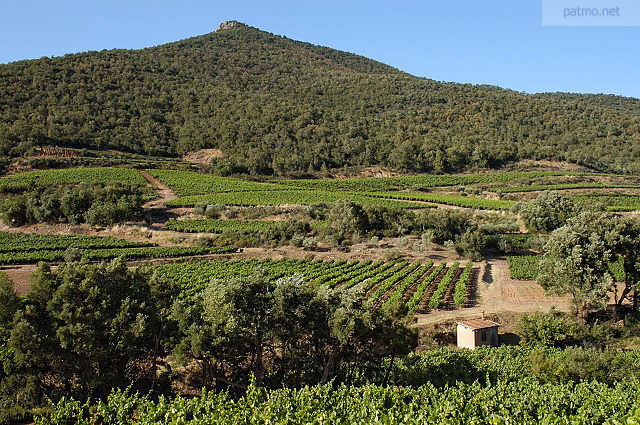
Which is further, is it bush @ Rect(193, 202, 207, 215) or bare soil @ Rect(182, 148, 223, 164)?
bare soil @ Rect(182, 148, 223, 164)

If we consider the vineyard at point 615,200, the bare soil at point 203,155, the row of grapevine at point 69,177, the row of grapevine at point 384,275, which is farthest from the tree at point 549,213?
the bare soil at point 203,155

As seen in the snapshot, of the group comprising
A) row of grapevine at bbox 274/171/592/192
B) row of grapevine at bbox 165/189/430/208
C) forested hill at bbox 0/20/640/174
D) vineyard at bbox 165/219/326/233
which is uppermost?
forested hill at bbox 0/20/640/174

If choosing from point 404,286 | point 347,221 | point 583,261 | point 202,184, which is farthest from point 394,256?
point 202,184

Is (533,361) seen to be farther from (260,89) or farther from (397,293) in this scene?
(260,89)

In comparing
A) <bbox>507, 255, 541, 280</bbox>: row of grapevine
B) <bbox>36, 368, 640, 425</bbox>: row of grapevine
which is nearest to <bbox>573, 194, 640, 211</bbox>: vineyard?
<bbox>507, 255, 541, 280</bbox>: row of grapevine

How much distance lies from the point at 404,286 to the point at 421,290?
1.39m

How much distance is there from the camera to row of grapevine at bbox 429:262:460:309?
1189 inches

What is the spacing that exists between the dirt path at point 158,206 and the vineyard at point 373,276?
2029 cm

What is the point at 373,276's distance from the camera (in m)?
37.1

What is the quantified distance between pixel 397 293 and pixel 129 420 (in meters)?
21.0

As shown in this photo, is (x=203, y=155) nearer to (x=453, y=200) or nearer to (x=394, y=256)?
(x=453, y=200)

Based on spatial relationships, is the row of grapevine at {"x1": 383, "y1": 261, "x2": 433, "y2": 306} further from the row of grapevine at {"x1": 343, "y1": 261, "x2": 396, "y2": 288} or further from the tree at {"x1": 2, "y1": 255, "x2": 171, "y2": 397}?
the tree at {"x1": 2, "y1": 255, "x2": 171, "y2": 397}

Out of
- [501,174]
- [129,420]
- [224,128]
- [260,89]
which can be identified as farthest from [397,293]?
[260,89]

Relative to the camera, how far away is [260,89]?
468 feet
